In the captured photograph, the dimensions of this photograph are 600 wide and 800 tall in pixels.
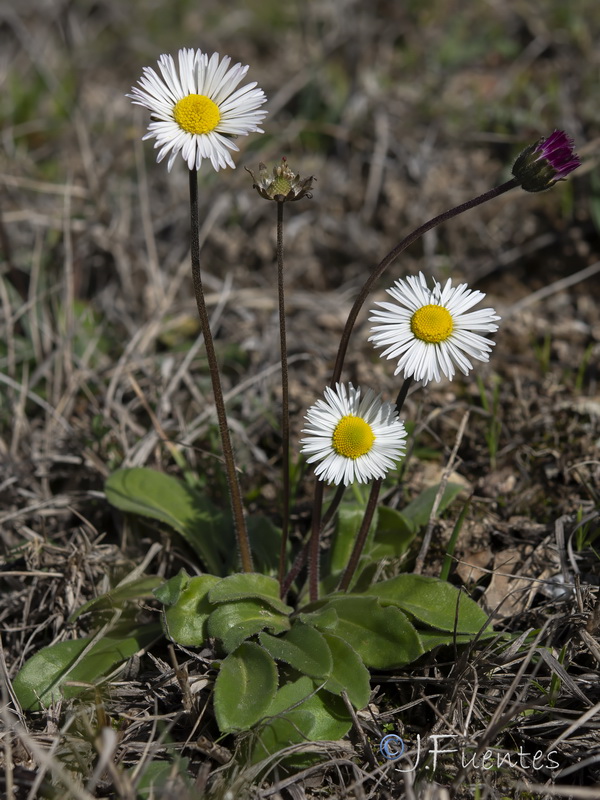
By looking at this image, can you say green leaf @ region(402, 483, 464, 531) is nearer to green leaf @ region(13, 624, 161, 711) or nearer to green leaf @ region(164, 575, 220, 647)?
green leaf @ region(164, 575, 220, 647)

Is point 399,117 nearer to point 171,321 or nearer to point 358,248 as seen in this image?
point 358,248

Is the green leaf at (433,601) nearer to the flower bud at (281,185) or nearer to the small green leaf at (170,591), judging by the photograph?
the small green leaf at (170,591)

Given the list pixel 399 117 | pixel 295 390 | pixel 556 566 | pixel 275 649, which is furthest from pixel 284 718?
pixel 399 117

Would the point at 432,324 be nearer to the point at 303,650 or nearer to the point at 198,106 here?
the point at 198,106

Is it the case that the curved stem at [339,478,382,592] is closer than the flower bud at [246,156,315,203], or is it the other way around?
the flower bud at [246,156,315,203]

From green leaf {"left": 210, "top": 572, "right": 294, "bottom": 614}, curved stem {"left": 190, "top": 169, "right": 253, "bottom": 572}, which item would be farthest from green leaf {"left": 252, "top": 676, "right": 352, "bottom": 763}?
curved stem {"left": 190, "top": 169, "right": 253, "bottom": 572}

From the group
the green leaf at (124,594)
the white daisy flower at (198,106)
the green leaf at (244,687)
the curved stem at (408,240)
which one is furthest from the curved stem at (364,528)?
the white daisy flower at (198,106)
